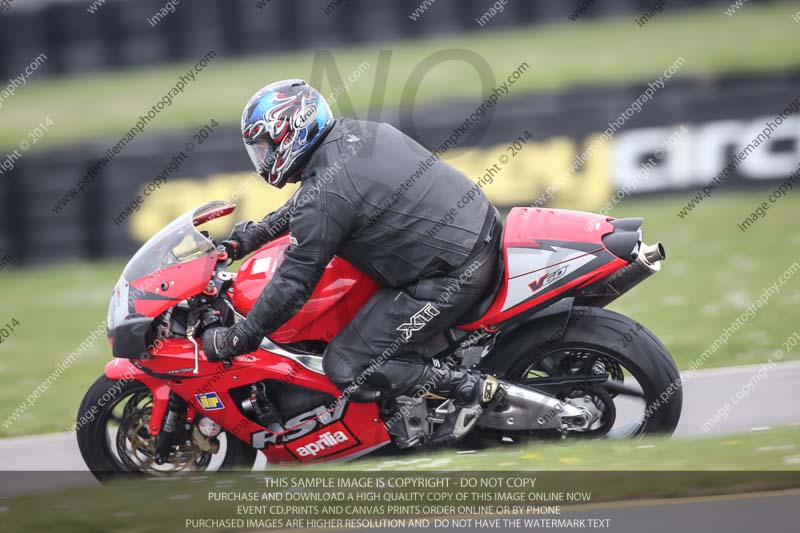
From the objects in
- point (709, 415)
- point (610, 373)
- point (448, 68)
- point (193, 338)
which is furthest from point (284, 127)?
point (448, 68)

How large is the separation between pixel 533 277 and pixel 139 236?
6895 mm

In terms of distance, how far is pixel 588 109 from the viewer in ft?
35.1

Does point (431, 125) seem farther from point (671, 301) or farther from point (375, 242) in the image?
point (375, 242)

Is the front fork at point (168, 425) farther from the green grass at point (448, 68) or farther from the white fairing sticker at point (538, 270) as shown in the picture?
the green grass at point (448, 68)

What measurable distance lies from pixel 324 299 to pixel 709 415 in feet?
8.53

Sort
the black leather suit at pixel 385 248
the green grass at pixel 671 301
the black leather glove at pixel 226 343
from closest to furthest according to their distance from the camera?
the black leather suit at pixel 385 248 → the black leather glove at pixel 226 343 → the green grass at pixel 671 301

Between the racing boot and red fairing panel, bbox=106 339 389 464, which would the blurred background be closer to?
the racing boot

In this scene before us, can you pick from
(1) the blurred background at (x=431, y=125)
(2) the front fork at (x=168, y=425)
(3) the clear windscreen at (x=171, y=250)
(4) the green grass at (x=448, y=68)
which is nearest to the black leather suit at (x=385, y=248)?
(3) the clear windscreen at (x=171, y=250)

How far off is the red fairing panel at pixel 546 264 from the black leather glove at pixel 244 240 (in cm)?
129

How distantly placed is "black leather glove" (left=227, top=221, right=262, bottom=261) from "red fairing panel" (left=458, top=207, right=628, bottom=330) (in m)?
1.29

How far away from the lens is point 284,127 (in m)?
4.60

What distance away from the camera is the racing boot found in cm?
496

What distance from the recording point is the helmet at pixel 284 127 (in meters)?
4.60

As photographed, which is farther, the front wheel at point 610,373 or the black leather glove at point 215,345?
the front wheel at point 610,373
